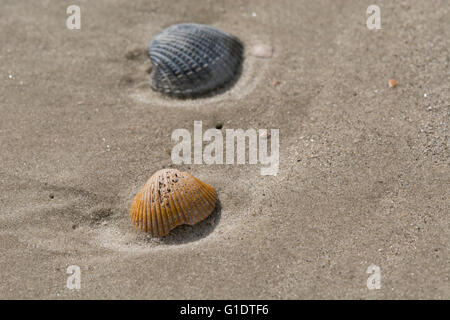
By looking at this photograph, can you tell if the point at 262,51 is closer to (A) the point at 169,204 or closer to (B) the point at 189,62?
(B) the point at 189,62

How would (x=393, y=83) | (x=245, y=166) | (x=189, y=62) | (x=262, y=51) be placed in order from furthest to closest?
(x=262, y=51), (x=189, y=62), (x=393, y=83), (x=245, y=166)

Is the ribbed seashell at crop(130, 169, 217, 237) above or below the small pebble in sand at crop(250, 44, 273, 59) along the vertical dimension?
below

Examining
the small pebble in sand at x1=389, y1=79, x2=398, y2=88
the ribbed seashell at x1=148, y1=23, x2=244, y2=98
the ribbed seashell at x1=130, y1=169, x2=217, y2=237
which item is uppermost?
the ribbed seashell at x1=148, y1=23, x2=244, y2=98

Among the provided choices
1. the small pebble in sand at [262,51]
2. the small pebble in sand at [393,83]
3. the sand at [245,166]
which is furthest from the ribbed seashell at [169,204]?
the small pebble in sand at [393,83]

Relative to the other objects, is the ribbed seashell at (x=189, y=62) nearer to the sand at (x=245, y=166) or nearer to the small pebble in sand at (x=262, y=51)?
the sand at (x=245, y=166)

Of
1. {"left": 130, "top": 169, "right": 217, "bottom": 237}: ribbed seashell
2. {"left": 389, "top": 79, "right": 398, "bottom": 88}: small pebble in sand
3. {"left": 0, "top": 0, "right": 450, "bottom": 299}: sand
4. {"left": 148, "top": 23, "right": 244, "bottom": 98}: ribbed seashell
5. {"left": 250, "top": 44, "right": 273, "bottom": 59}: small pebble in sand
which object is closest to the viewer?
{"left": 0, "top": 0, "right": 450, "bottom": 299}: sand

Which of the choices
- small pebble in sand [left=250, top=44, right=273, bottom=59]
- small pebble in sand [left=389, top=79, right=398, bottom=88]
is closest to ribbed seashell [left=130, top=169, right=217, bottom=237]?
small pebble in sand [left=250, top=44, right=273, bottom=59]

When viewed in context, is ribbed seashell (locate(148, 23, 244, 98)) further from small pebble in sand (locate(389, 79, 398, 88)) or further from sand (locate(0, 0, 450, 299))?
small pebble in sand (locate(389, 79, 398, 88))

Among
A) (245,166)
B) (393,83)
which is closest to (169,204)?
(245,166)

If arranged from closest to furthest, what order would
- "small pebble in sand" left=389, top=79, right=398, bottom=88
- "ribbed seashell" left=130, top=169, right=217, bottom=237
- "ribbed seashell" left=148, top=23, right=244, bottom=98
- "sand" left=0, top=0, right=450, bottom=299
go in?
"sand" left=0, top=0, right=450, bottom=299
"ribbed seashell" left=130, top=169, right=217, bottom=237
"small pebble in sand" left=389, top=79, right=398, bottom=88
"ribbed seashell" left=148, top=23, right=244, bottom=98
